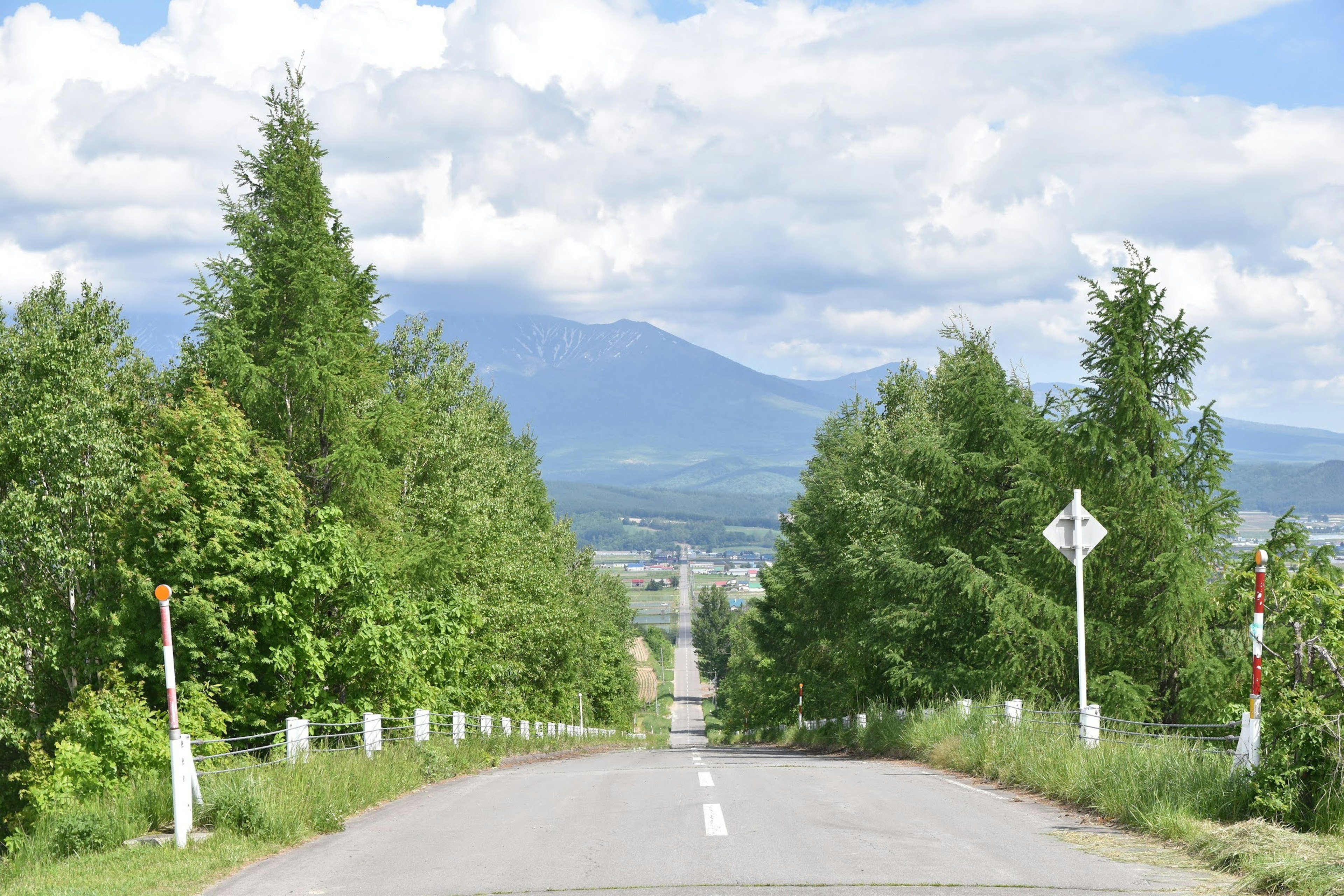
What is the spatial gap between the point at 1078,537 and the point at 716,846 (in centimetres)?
785

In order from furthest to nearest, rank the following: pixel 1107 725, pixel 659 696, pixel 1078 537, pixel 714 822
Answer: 1. pixel 659 696
2. pixel 1107 725
3. pixel 1078 537
4. pixel 714 822

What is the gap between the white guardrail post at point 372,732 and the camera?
620 inches

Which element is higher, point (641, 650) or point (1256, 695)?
point (1256, 695)

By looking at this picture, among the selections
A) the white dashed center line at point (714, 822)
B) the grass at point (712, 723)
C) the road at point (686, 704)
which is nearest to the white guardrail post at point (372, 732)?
the white dashed center line at point (714, 822)

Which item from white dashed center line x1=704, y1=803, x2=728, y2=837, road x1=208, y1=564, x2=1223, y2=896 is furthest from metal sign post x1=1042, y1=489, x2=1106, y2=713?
white dashed center line x1=704, y1=803, x2=728, y2=837

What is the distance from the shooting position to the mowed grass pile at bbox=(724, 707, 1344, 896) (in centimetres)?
713

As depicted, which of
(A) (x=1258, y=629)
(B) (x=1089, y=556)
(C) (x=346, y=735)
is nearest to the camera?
(A) (x=1258, y=629)

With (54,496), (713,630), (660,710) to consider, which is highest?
(54,496)

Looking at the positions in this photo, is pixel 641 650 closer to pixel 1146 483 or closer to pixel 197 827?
pixel 1146 483

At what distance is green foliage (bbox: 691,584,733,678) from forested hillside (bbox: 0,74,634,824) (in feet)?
388

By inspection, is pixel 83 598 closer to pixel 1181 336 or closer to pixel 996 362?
pixel 996 362

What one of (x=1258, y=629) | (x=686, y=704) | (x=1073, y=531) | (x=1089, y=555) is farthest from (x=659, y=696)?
(x=1258, y=629)

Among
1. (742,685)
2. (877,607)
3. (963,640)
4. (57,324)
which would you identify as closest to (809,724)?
(877,607)

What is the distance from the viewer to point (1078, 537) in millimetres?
14531
